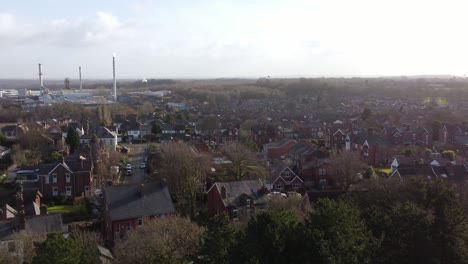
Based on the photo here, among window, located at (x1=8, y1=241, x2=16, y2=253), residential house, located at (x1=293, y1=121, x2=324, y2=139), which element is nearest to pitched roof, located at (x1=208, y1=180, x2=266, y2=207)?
window, located at (x1=8, y1=241, x2=16, y2=253)

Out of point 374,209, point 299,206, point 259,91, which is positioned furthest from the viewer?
point 259,91

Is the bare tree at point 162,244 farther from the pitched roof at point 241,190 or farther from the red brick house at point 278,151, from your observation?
the red brick house at point 278,151

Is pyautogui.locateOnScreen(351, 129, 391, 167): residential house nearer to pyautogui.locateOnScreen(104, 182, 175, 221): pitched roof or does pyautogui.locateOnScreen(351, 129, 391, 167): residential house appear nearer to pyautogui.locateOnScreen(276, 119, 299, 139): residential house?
pyautogui.locateOnScreen(276, 119, 299, 139): residential house

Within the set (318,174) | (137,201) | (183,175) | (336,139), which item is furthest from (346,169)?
(336,139)

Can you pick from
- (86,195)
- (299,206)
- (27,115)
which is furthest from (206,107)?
(299,206)

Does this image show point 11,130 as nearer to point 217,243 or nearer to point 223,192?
point 223,192

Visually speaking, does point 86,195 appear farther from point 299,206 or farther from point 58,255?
point 58,255
